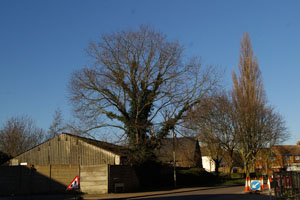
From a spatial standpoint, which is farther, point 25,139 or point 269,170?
point 269,170

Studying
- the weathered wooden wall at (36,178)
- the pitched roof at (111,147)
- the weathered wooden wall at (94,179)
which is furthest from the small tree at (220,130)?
the weathered wooden wall at (36,178)

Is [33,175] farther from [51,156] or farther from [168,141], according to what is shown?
[168,141]

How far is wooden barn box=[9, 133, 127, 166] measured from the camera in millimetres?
31859

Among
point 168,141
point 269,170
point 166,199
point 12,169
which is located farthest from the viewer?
point 269,170

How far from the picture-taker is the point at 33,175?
83.1ft

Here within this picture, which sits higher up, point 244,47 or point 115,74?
point 244,47

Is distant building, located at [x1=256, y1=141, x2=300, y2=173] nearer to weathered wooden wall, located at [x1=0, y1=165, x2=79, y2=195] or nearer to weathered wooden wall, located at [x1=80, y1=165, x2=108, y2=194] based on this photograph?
weathered wooden wall, located at [x1=80, y1=165, x2=108, y2=194]

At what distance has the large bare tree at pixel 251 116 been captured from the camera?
148ft

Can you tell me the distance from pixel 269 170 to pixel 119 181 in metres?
46.9

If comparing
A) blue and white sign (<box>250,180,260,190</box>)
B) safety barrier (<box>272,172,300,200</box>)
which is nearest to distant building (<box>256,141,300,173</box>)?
blue and white sign (<box>250,180,260,190</box>)

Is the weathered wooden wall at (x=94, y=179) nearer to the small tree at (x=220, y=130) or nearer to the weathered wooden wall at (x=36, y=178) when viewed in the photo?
the weathered wooden wall at (x=36, y=178)

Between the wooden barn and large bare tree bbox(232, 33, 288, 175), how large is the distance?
19.2 meters

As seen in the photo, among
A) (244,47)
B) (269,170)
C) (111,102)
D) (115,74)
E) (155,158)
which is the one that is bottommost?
(269,170)

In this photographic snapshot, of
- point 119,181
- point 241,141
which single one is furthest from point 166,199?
point 241,141
